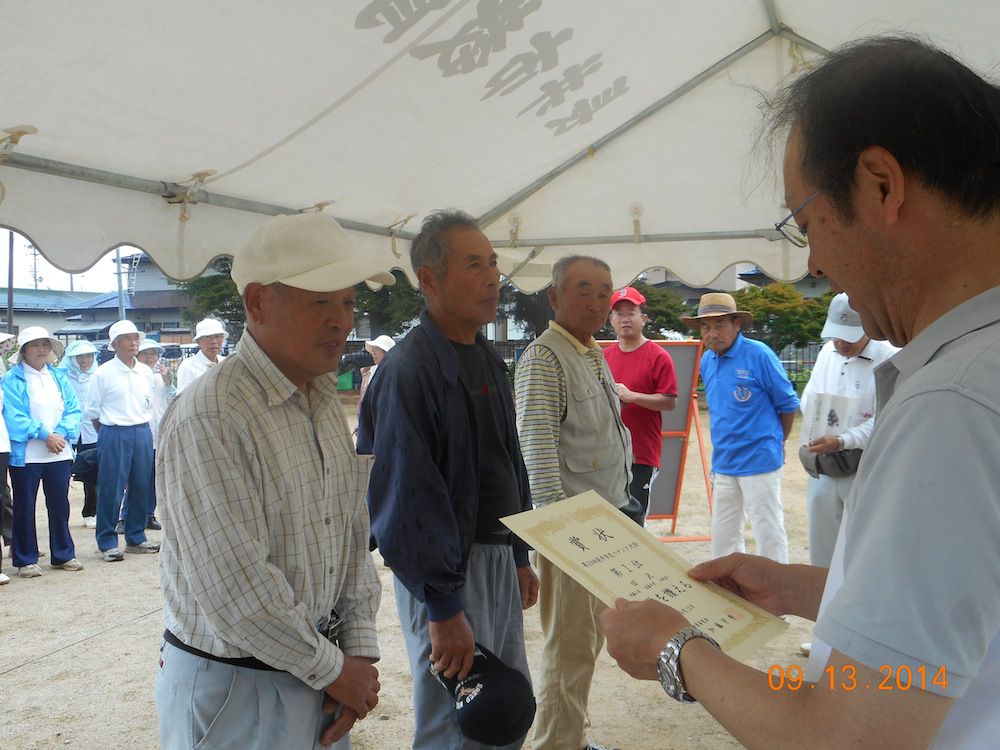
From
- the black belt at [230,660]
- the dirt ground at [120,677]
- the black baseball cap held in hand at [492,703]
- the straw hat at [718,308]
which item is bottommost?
the dirt ground at [120,677]

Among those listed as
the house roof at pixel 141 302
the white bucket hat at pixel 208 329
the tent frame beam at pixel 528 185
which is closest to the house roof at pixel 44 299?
the house roof at pixel 141 302

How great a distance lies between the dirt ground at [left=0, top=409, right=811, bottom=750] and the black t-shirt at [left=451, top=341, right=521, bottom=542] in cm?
151

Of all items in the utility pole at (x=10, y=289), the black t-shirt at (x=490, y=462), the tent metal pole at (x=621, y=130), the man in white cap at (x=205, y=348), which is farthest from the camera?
the utility pole at (x=10, y=289)

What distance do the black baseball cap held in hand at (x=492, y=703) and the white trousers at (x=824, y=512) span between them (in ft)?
8.02

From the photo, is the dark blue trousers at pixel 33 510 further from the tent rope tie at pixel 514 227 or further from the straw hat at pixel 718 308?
the straw hat at pixel 718 308

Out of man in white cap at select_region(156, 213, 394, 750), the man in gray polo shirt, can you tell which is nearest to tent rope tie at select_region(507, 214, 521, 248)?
man in white cap at select_region(156, 213, 394, 750)

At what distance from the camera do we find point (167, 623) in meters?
1.61

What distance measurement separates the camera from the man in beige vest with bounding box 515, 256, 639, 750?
2.79 m

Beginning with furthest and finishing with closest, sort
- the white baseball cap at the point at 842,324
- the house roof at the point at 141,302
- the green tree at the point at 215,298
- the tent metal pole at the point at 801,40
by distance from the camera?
the house roof at the point at 141,302
the green tree at the point at 215,298
the white baseball cap at the point at 842,324
the tent metal pole at the point at 801,40

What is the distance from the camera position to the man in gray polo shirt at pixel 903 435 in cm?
65

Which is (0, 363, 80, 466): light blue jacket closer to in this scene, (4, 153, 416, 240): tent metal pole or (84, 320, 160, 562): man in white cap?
(84, 320, 160, 562): man in white cap

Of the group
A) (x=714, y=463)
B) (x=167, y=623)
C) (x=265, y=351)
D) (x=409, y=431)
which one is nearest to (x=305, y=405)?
(x=265, y=351)

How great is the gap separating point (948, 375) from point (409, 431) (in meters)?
1.56

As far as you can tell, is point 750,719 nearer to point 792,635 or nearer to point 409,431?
point 409,431
